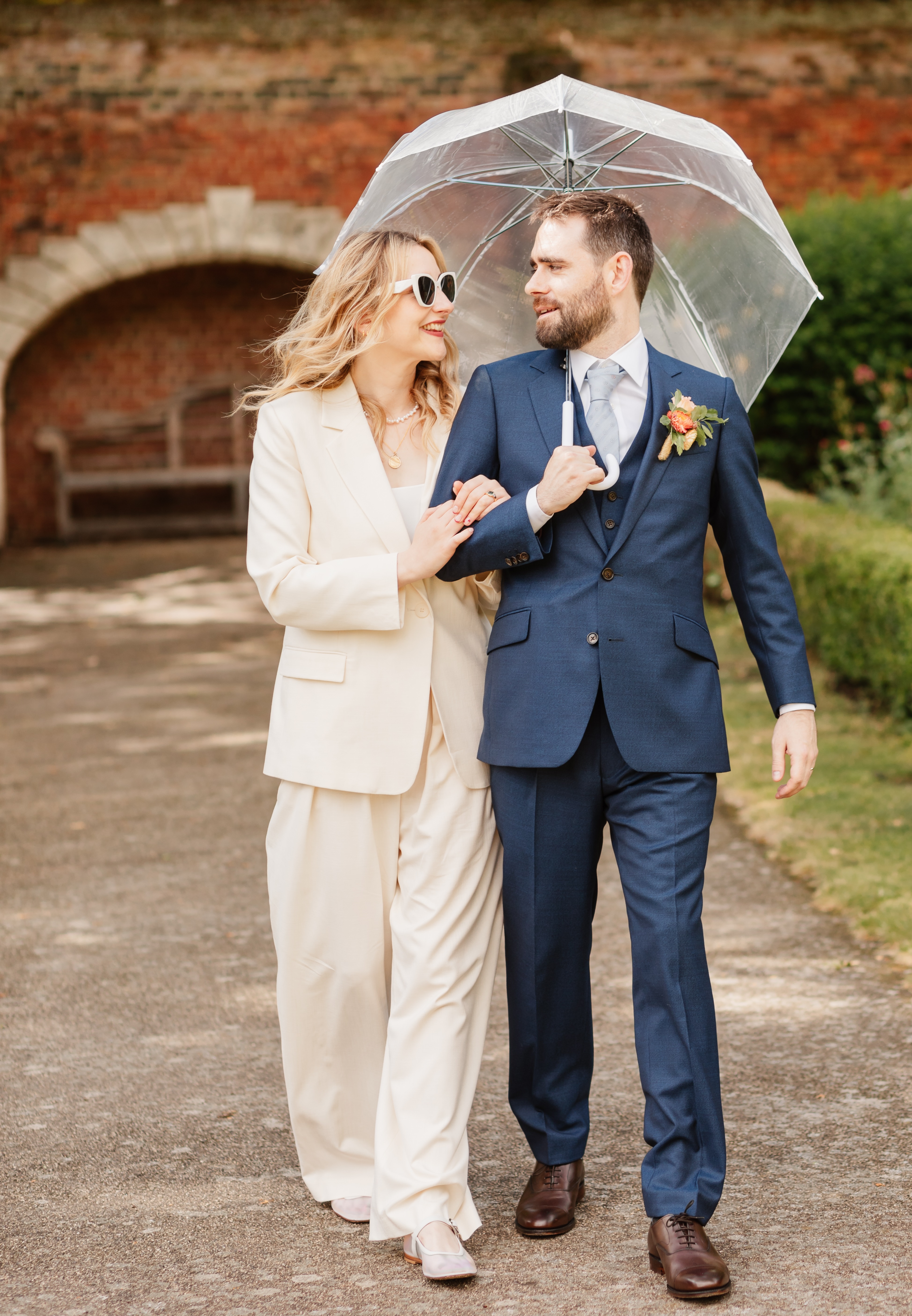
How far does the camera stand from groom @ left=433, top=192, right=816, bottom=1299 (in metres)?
2.78

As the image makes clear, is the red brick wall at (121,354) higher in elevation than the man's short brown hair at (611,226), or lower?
higher

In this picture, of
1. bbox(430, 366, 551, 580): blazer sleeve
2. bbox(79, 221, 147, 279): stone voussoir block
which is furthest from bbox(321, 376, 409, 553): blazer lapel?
bbox(79, 221, 147, 279): stone voussoir block

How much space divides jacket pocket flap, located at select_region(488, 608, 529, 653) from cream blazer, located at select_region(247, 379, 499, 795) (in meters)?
0.12

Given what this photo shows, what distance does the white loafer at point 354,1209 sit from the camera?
3.07 m

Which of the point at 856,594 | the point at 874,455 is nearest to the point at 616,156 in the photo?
the point at 856,594

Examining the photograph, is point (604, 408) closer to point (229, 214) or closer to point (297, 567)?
point (297, 567)

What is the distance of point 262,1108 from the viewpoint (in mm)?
3639

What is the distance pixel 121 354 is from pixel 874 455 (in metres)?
8.85

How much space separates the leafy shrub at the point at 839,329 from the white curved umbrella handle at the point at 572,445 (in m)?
8.79

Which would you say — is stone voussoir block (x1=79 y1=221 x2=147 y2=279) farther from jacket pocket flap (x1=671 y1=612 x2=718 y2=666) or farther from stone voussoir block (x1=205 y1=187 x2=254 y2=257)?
jacket pocket flap (x1=671 y1=612 x2=718 y2=666)

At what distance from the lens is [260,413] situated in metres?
3.11

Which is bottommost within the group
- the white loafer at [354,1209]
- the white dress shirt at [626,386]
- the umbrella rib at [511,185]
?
the white loafer at [354,1209]

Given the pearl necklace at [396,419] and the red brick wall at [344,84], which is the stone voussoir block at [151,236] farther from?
the pearl necklace at [396,419]

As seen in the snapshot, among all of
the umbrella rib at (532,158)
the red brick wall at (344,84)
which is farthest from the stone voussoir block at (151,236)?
the umbrella rib at (532,158)
